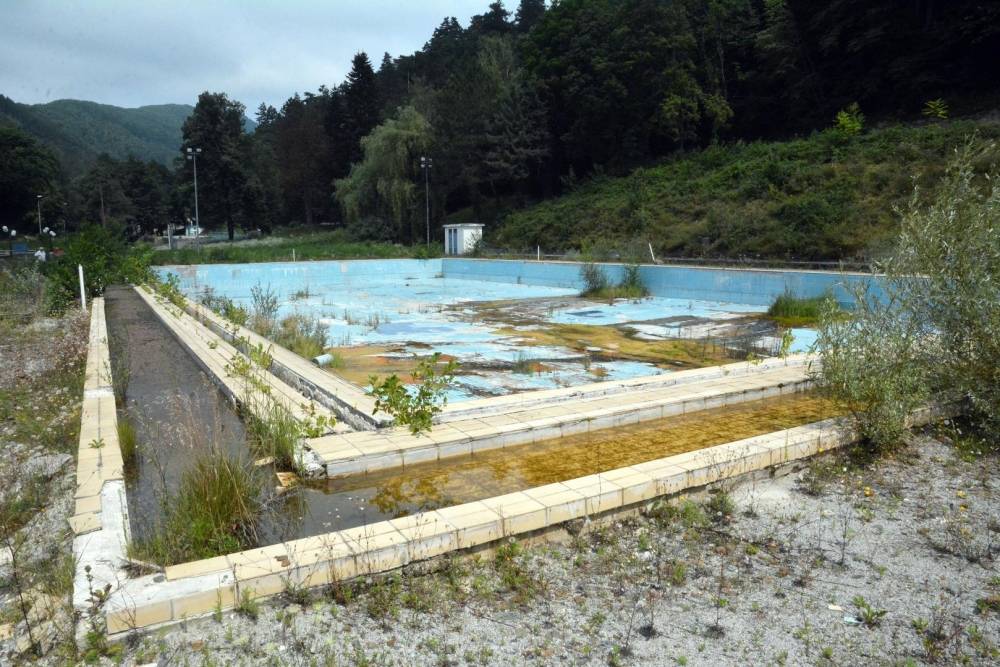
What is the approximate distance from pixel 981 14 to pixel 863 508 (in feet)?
87.2

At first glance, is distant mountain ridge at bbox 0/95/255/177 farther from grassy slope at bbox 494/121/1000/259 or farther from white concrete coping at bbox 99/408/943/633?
white concrete coping at bbox 99/408/943/633

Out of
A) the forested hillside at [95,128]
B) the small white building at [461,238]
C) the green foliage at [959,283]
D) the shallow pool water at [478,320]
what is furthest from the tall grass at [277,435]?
the forested hillside at [95,128]

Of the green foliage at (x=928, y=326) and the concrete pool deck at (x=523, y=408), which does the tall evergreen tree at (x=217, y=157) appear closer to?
the concrete pool deck at (x=523, y=408)

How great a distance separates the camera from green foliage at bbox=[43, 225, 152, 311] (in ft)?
40.4

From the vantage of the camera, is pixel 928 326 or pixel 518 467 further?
pixel 928 326

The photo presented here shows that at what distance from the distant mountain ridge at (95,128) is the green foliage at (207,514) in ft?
199

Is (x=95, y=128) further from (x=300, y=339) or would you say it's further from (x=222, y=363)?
(x=222, y=363)

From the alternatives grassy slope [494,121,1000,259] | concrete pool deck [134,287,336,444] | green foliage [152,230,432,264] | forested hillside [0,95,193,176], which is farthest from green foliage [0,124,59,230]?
concrete pool deck [134,287,336,444]

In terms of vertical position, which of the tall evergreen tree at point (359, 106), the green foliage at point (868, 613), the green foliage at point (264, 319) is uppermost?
the tall evergreen tree at point (359, 106)

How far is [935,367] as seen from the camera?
14.7 ft

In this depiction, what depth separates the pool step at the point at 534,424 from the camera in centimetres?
375

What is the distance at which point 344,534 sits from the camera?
105 inches

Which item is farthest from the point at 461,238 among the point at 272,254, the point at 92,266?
the point at 92,266

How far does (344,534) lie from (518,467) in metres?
1.32
